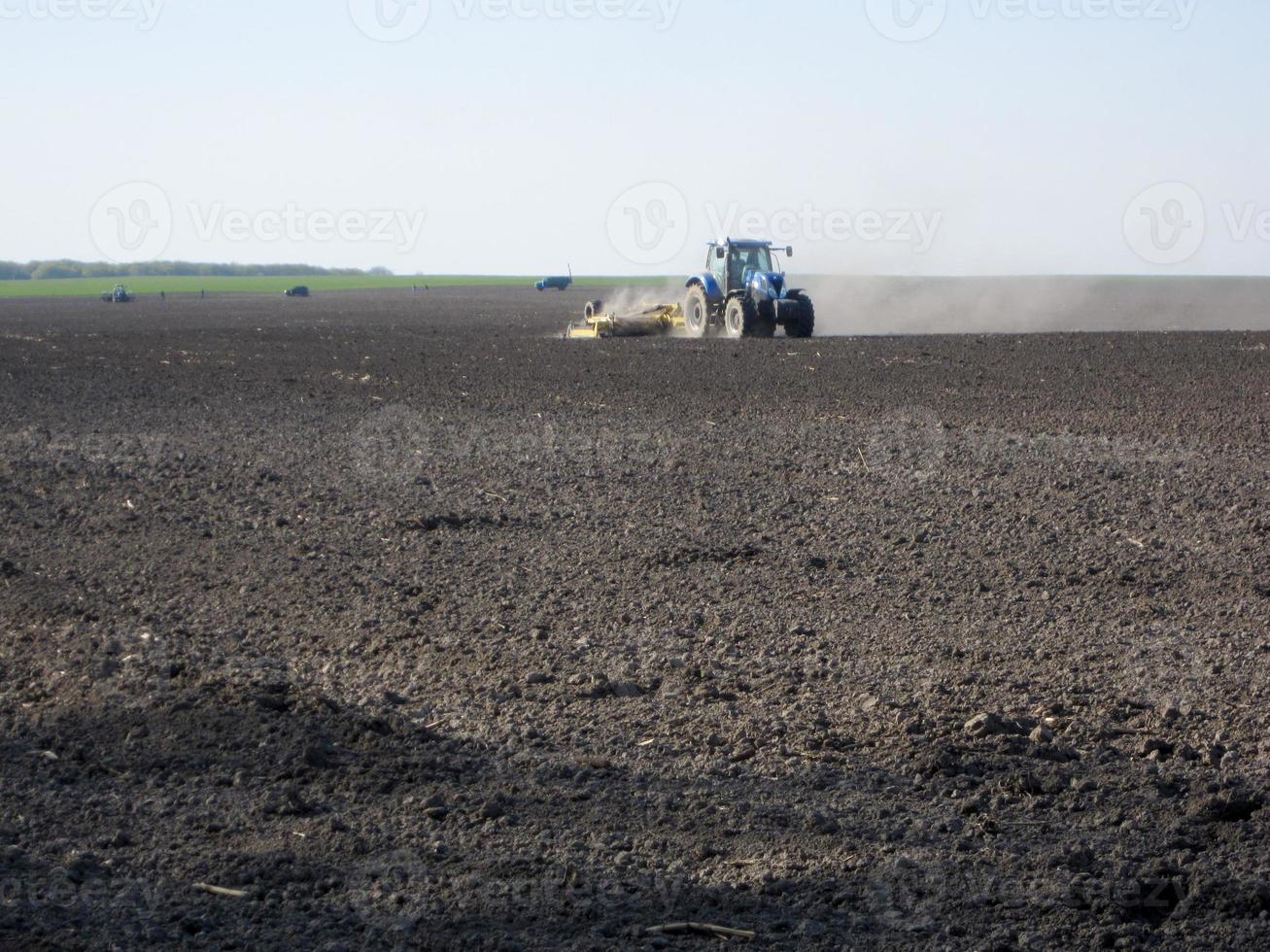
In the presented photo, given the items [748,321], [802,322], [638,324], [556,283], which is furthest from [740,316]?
[556,283]

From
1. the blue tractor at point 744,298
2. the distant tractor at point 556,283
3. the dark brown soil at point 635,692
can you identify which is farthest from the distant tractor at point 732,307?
the distant tractor at point 556,283

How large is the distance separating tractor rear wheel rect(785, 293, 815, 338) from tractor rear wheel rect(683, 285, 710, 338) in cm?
218

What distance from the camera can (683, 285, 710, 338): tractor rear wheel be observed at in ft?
103

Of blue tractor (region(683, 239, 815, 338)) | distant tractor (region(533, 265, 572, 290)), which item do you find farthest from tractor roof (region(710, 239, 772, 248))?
distant tractor (region(533, 265, 572, 290))

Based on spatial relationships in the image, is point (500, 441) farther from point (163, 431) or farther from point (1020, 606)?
point (1020, 606)

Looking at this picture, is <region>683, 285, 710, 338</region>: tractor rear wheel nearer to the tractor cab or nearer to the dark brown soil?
the tractor cab

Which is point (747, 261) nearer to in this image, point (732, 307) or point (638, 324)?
point (732, 307)

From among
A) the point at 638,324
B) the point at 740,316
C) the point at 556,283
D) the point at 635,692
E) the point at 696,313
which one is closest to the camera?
the point at 635,692

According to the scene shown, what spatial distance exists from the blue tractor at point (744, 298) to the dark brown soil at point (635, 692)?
51.6 feet

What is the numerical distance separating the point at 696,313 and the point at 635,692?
26316 millimetres

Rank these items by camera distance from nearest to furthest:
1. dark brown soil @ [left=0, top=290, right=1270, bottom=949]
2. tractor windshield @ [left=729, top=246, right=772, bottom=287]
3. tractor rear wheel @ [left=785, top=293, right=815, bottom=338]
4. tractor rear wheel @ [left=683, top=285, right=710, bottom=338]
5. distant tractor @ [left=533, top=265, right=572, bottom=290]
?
dark brown soil @ [left=0, top=290, right=1270, bottom=949] → tractor rear wheel @ [left=785, top=293, right=815, bottom=338] → tractor windshield @ [left=729, top=246, right=772, bottom=287] → tractor rear wheel @ [left=683, top=285, right=710, bottom=338] → distant tractor @ [left=533, top=265, right=572, bottom=290]

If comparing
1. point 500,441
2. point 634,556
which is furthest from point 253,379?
point 634,556

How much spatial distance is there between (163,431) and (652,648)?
10.2 meters

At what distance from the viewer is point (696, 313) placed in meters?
31.9
